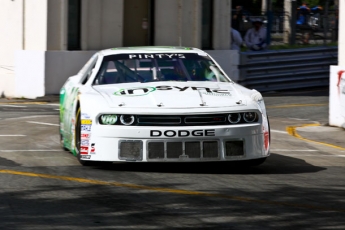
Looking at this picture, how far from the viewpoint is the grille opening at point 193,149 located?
875 centimetres

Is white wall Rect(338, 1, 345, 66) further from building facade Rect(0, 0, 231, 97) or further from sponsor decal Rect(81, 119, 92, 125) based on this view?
building facade Rect(0, 0, 231, 97)

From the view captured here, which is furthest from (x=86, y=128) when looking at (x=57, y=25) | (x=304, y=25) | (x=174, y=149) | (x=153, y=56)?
(x=304, y=25)

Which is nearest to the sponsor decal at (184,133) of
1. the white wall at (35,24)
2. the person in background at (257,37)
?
the white wall at (35,24)

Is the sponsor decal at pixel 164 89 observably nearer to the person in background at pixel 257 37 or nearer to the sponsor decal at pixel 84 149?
the sponsor decal at pixel 84 149

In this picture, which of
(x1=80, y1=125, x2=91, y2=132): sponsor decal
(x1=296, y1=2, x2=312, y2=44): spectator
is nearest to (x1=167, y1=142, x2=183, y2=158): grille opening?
(x1=80, y1=125, x2=91, y2=132): sponsor decal

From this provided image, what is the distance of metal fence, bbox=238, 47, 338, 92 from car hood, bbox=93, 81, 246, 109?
12928 millimetres

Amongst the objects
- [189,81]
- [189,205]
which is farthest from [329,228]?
[189,81]

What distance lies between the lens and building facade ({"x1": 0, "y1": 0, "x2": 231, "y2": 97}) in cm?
2062

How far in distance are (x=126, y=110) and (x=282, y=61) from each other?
14922mm

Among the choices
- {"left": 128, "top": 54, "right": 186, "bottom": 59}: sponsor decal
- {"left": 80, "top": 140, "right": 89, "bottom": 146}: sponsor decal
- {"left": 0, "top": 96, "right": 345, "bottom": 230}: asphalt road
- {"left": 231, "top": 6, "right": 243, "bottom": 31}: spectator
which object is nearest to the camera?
{"left": 0, "top": 96, "right": 345, "bottom": 230}: asphalt road

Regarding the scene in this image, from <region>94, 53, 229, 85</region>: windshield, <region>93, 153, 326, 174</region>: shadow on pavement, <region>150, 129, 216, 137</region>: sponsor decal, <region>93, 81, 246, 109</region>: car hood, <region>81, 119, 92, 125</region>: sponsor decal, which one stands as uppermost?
<region>94, 53, 229, 85</region>: windshield

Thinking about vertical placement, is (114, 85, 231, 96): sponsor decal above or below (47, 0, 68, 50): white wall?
below

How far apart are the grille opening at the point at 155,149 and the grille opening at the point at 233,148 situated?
25.5 inches

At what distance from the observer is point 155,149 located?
8711 millimetres
